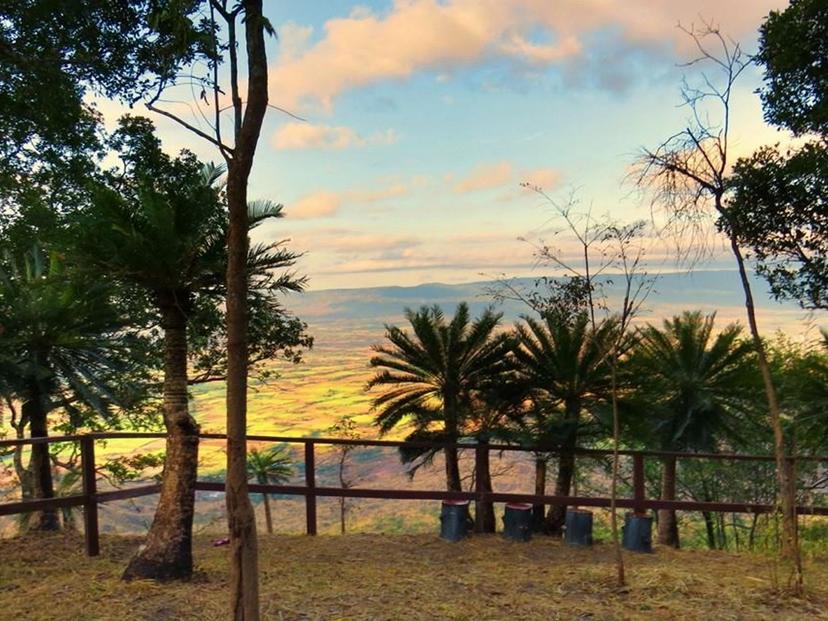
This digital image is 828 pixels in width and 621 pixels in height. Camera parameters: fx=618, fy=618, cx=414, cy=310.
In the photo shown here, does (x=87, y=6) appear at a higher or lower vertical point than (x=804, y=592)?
higher

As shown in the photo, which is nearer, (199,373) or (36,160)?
(36,160)

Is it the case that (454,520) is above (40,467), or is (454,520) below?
below

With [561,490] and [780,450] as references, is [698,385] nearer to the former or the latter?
[561,490]

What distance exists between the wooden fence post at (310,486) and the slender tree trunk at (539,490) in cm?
338

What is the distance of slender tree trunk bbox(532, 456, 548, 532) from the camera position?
936 centimetres

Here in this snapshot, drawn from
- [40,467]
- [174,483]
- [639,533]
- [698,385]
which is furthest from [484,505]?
[40,467]

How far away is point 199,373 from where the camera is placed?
12148 mm

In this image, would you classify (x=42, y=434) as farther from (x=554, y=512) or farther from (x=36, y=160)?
(x=554, y=512)

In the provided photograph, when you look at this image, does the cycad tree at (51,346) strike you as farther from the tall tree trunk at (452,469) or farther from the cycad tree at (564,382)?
the cycad tree at (564,382)

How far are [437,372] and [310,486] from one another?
2.88 m

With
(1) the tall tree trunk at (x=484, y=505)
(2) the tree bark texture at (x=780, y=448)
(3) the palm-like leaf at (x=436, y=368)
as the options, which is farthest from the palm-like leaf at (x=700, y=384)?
(2) the tree bark texture at (x=780, y=448)

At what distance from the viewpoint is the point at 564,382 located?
948cm

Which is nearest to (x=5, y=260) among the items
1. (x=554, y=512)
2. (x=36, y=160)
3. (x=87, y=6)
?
(x=36, y=160)

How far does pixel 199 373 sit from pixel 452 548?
22.1 feet
